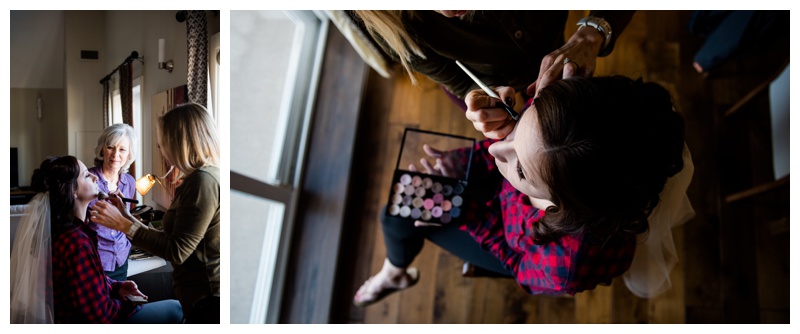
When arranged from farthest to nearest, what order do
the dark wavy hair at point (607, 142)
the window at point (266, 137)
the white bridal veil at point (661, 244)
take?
the window at point (266, 137), the white bridal veil at point (661, 244), the dark wavy hair at point (607, 142)

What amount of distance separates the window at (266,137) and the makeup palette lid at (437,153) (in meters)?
0.48

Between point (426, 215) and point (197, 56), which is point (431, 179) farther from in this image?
point (197, 56)

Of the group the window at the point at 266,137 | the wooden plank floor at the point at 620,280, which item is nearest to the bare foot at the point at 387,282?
the wooden plank floor at the point at 620,280

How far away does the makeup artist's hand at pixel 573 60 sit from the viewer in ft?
2.33

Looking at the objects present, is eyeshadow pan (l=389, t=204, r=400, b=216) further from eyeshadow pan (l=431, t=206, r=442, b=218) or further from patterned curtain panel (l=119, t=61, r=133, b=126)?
patterned curtain panel (l=119, t=61, r=133, b=126)

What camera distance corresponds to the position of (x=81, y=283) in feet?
→ 2.46

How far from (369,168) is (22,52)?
113cm

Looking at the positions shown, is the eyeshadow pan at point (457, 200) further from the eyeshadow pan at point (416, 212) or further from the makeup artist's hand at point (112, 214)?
the makeup artist's hand at point (112, 214)

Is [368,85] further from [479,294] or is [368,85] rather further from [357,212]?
[479,294]

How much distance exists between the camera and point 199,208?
2.60ft

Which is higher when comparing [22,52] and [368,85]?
[368,85]

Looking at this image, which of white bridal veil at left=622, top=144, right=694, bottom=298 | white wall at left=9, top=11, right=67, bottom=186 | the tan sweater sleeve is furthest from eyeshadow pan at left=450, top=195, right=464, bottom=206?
white wall at left=9, top=11, right=67, bottom=186

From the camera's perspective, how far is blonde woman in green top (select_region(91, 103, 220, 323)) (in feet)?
2.47
